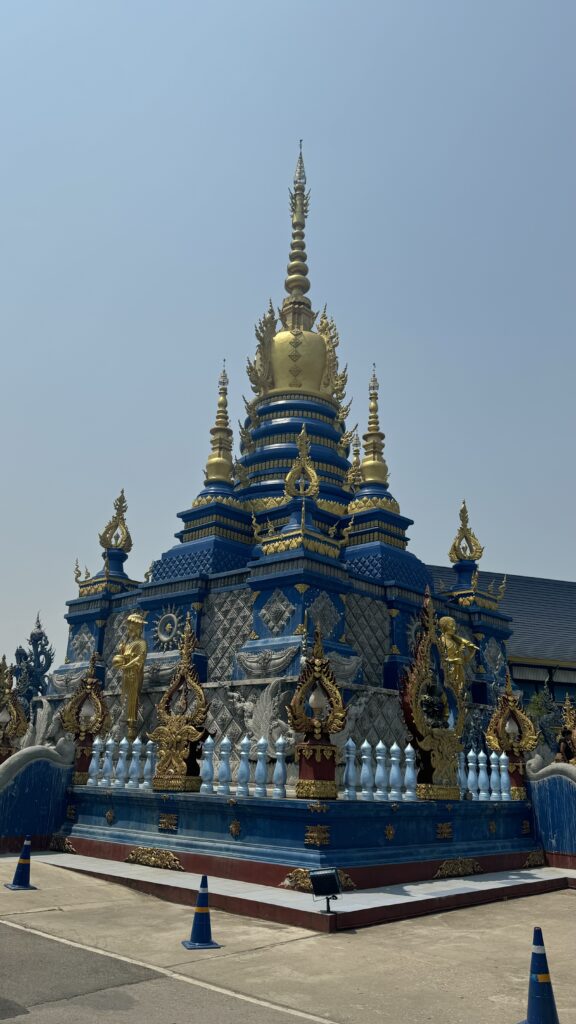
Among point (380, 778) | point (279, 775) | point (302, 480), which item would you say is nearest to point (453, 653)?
point (380, 778)

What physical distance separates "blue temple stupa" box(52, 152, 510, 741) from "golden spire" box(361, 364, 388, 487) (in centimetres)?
5

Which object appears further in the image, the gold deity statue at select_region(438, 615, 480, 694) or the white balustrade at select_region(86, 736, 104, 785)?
the white balustrade at select_region(86, 736, 104, 785)

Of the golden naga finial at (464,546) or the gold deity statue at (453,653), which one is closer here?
the gold deity statue at (453,653)

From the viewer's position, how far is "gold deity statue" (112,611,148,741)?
20.8 meters

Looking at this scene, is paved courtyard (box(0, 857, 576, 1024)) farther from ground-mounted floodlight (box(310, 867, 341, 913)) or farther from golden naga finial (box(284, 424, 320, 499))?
golden naga finial (box(284, 424, 320, 499))

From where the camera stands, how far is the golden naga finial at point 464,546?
103ft

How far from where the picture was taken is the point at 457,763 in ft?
47.2

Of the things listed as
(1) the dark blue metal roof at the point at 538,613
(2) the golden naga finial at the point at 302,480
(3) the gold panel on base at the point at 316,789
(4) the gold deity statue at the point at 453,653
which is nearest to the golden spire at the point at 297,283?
(2) the golden naga finial at the point at 302,480

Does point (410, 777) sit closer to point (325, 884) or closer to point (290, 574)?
point (325, 884)

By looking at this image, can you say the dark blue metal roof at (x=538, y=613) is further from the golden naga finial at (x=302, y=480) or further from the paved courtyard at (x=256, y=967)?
the paved courtyard at (x=256, y=967)

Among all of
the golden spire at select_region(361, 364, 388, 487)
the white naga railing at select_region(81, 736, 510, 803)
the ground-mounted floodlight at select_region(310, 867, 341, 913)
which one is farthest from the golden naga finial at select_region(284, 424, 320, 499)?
the ground-mounted floodlight at select_region(310, 867, 341, 913)

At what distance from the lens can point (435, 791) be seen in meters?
13.4

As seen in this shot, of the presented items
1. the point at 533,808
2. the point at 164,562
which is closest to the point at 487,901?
the point at 533,808

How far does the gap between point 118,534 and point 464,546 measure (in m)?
13.3
